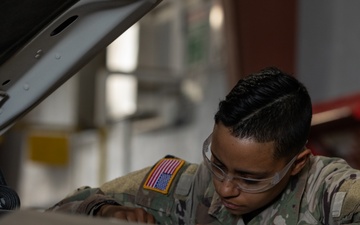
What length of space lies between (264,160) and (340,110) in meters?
2.64

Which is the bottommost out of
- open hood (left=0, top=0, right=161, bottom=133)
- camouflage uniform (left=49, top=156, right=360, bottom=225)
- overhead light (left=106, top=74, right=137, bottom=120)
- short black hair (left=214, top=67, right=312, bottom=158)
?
overhead light (left=106, top=74, right=137, bottom=120)

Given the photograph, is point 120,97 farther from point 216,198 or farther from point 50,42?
point 50,42

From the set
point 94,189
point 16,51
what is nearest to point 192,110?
point 94,189

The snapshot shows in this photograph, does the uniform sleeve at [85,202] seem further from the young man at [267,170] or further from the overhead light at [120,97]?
the overhead light at [120,97]

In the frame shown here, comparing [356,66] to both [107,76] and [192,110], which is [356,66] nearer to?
[192,110]

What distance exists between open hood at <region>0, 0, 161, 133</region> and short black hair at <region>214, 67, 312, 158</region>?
0.32 m

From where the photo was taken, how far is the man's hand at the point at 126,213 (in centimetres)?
207

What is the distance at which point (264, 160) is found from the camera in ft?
6.72

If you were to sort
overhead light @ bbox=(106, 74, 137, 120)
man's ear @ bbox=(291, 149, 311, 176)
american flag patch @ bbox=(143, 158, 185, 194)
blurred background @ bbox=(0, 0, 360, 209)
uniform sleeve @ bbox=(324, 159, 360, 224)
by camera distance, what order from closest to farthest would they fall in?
uniform sleeve @ bbox=(324, 159, 360, 224) → man's ear @ bbox=(291, 149, 311, 176) → american flag patch @ bbox=(143, 158, 185, 194) → blurred background @ bbox=(0, 0, 360, 209) → overhead light @ bbox=(106, 74, 137, 120)

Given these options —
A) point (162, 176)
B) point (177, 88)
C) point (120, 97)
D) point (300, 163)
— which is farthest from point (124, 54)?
point (300, 163)

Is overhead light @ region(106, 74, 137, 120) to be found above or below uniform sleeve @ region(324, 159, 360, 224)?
below

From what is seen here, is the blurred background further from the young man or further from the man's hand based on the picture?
the man's hand

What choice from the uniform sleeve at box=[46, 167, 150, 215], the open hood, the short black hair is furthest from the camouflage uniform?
the open hood

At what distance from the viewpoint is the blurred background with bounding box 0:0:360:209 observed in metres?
5.67
